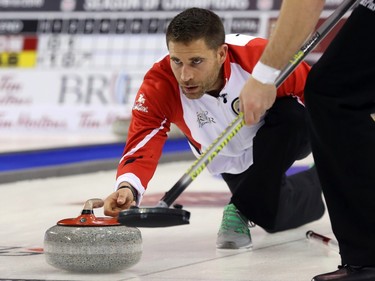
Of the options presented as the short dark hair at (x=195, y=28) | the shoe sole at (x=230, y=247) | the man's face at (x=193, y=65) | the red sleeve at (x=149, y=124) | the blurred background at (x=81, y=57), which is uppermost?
the blurred background at (x=81, y=57)

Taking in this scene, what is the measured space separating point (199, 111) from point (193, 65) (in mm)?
328

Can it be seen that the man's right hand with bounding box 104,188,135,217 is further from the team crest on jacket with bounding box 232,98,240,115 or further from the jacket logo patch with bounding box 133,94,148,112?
the team crest on jacket with bounding box 232,98,240,115

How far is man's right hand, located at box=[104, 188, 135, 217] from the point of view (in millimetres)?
2848

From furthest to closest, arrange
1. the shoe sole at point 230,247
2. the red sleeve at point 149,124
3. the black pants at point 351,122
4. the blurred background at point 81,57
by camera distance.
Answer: the blurred background at point 81,57 → the shoe sole at point 230,247 → the red sleeve at point 149,124 → the black pants at point 351,122

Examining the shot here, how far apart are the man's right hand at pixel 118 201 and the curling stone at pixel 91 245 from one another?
3cm

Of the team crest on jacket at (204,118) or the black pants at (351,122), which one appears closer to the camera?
the black pants at (351,122)

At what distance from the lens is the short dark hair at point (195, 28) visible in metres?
3.09

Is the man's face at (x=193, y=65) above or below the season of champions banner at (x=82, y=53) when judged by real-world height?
below

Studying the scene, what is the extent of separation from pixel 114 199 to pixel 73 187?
2406 mm

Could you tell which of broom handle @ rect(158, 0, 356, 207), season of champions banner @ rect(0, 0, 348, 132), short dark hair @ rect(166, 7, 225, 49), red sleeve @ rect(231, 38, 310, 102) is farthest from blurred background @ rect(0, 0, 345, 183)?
broom handle @ rect(158, 0, 356, 207)

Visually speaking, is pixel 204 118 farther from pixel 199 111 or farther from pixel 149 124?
pixel 149 124

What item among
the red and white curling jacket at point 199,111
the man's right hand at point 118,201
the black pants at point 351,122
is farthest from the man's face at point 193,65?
the black pants at point 351,122

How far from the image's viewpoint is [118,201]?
288 cm

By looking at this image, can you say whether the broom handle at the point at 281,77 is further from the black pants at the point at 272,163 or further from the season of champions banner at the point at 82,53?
the season of champions banner at the point at 82,53
